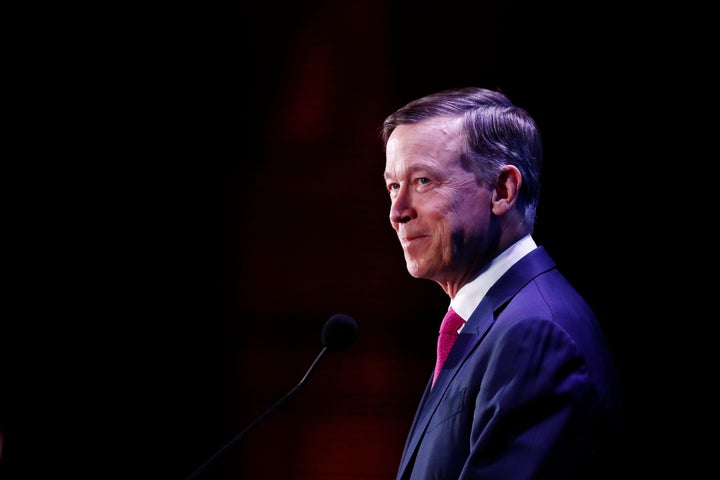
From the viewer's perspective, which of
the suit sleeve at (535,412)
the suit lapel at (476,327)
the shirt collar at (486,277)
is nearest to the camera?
the suit sleeve at (535,412)

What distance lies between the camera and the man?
111cm

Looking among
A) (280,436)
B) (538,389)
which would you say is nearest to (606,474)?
(538,389)

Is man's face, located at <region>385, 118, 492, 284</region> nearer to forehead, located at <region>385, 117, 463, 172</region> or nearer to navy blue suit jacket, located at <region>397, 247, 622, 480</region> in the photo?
forehead, located at <region>385, 117, 463, 172</region>

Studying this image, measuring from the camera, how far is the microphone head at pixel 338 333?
58.5 inches

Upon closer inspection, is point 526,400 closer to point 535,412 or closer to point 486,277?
point 535,412

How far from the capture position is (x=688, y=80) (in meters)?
2.36

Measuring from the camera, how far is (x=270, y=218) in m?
2.61

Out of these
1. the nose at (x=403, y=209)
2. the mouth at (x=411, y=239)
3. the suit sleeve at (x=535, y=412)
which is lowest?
the suit sleeve at (x=535, y=412)

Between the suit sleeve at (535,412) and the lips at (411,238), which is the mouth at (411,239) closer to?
the lips at (411,238)

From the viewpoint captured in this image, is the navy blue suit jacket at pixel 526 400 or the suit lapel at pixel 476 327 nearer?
the navy blue suit jacket at pixel 526 400

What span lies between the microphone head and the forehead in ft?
1.00

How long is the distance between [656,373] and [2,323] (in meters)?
1.92

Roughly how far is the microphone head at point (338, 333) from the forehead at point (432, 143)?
12.0 inches

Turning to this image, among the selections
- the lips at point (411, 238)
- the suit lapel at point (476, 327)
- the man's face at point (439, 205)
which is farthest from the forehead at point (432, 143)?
the suit lapel at point (476, 327)
